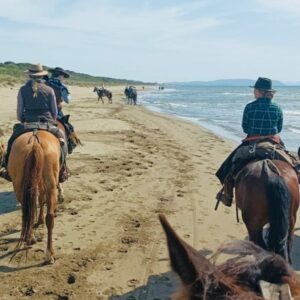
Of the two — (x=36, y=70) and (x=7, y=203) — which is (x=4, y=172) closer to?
(x=7, y=203)

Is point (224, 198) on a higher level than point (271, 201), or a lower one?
lower

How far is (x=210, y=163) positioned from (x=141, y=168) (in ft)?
7.11

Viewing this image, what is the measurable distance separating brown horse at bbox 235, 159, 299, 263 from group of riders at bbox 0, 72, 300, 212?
44 centimetres

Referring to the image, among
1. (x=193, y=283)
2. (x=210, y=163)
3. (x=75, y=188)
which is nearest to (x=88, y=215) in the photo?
(x=75, y=188)

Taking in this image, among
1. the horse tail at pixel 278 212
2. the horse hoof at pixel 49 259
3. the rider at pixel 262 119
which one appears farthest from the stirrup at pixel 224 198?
the horse hoof at pixel 49 259

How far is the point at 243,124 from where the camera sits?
19.4ft

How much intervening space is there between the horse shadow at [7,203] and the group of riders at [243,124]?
0.72 meters

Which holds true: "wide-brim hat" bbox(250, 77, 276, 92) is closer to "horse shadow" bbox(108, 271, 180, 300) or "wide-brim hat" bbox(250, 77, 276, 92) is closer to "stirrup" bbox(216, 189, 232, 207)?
"stirrup" bbox(216, 189, 232, 207)

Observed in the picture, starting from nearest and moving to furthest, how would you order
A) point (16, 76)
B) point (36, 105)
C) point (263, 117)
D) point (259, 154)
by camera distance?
point (259, 154) → point (263, 117) → point (36, 105) → point (16, 76)

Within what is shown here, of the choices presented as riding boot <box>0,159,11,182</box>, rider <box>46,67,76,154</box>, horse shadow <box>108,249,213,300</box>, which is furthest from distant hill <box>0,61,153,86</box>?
horse shadow <box>108,249,213,300</box>

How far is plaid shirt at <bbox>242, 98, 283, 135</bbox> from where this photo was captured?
568cm

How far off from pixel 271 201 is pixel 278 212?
0.14 meters

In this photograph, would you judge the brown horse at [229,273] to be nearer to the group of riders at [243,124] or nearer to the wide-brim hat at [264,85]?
the group of riders at [243,124]

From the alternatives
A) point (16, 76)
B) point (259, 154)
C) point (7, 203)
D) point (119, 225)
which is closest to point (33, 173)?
point (119, 225)
